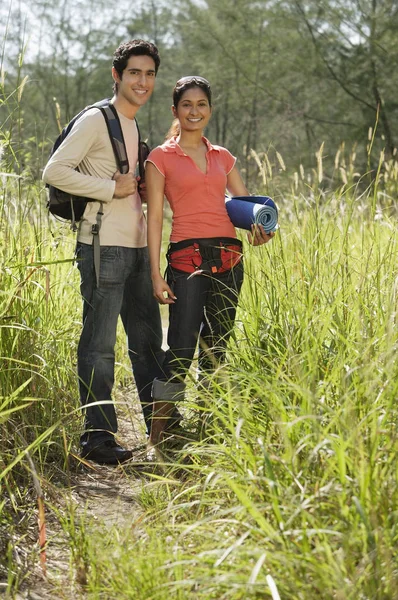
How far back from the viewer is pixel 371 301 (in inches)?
123

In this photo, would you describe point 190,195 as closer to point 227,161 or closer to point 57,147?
point 227,161

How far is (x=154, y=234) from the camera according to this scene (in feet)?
11.3

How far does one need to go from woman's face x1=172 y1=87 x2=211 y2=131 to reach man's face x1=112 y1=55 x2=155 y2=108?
0.58 feet

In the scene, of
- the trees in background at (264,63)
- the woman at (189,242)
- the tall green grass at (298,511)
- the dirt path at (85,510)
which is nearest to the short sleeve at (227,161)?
the woman at (189,242)

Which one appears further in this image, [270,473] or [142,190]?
[142,190]

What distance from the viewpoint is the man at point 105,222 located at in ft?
11.1

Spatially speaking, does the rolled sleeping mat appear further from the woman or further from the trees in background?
the trees in background

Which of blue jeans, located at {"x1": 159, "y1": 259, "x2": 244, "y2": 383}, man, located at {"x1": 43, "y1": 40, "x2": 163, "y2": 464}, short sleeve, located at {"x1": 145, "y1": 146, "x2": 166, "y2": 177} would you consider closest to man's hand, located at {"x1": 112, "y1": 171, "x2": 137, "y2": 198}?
man, located at {"x1": 43, "y1": 40, "x2": 163, "y2": 464}

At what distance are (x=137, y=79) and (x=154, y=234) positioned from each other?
702 mm

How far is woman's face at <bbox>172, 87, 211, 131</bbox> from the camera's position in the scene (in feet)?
11.3

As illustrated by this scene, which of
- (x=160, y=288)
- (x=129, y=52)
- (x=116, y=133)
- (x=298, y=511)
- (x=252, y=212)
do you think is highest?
(x=129, y=52)

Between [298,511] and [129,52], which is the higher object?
[129,52]

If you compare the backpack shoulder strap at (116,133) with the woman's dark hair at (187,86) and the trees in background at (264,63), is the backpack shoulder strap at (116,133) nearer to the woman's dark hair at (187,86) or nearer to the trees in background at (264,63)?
the woman's dark hair at (187,86)

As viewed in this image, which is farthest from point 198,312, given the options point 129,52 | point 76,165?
point 129,52
